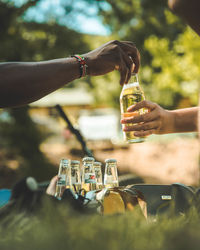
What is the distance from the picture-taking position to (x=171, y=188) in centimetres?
137

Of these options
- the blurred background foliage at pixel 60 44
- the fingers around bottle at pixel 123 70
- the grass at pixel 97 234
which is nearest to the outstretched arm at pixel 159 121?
the fingers around bottle at pixel 123 70

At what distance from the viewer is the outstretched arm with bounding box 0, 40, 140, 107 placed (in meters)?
1.29

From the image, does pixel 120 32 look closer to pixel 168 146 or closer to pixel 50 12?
pixel 50 12

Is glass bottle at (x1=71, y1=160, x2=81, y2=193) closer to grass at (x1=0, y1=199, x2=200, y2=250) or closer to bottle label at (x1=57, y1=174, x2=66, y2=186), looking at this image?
bottle label at (x1=57, y1=174, x2=66, y2=186)

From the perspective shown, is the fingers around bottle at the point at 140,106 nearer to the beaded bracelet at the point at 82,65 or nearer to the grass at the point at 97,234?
the beaded bracelet at the point at 82,65

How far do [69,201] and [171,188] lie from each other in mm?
550

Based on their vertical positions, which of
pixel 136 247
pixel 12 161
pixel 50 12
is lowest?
pixel 12 161

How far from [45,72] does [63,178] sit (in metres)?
0.53

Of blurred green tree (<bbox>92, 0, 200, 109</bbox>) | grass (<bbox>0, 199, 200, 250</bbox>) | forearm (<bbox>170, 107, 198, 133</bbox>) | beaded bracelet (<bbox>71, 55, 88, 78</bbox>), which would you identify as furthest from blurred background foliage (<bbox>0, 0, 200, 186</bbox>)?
grass (<bbox>0, 199, 200, 250</bbox>)

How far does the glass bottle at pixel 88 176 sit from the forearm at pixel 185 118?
0.72 meters

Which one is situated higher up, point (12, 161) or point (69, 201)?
point (69, 201)

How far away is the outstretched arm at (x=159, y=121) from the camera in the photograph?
1.68 metres

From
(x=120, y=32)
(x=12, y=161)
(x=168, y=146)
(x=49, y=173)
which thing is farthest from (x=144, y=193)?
(x=120, y=32)

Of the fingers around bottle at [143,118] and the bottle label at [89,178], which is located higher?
the fingers around bottle at [143,118]
